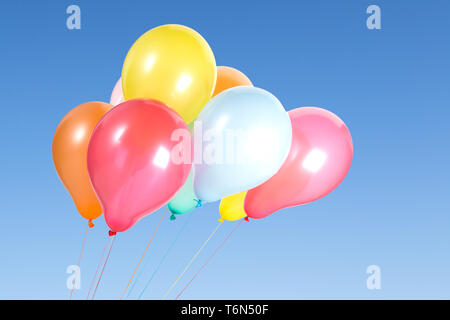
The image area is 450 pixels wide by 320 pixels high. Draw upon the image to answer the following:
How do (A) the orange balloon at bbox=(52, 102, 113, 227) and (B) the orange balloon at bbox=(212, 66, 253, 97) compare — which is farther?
(B) the orange balloon at bbox=(212, 66, 253, 97)

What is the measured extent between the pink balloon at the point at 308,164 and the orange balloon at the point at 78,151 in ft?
3.74

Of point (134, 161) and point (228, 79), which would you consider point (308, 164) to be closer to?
point (228, 79)

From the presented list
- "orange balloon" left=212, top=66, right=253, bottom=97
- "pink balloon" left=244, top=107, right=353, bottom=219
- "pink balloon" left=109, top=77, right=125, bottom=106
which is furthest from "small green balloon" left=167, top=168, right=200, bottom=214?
"pink balloon" left=109, top=77, right=125, bottom=106

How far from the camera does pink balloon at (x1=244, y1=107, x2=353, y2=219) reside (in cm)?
392

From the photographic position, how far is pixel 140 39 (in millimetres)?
3771

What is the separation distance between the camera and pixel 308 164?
3.91 meters

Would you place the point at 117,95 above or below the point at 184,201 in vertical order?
above

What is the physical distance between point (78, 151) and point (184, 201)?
83 cm

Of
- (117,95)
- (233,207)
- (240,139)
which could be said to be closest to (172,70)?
(240,139)

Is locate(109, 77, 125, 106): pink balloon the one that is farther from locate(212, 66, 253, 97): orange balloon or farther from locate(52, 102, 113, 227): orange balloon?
locate(212, 66, 253, 97): orange balloon

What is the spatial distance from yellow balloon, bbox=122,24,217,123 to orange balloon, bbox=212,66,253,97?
33cm
